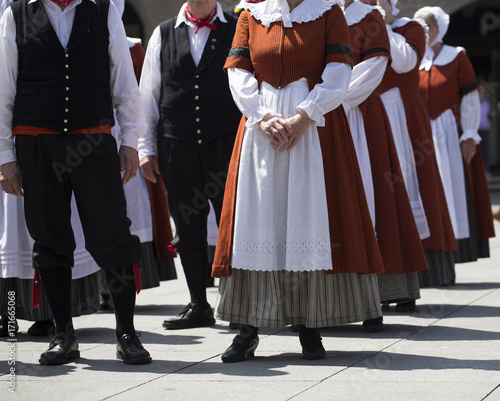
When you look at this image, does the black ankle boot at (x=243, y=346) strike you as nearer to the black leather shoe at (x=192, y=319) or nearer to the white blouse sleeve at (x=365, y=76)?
the black leather shoe at (x=192, y=319)

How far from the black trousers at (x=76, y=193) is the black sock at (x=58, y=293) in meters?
0.06

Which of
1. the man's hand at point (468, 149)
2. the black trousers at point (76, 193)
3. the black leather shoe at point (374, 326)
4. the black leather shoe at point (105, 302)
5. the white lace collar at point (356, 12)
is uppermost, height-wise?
the white lace collar at point (356, 12)

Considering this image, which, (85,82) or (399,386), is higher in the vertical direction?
(85,82)

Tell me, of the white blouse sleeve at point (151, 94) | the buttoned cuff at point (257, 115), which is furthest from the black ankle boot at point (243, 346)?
the white blouse sleeve at point (151, 94)

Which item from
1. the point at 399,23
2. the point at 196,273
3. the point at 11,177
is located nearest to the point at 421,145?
the point at 399,23

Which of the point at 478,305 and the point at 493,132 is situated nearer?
the point at 478,305

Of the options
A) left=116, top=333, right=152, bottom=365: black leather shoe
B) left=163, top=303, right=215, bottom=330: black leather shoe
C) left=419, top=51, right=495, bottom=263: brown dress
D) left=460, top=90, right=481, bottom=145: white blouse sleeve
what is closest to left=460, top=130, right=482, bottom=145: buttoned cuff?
left=460, top=90, right=481, bottom=145: white blouse sleeve

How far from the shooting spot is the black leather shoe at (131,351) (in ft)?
13.9

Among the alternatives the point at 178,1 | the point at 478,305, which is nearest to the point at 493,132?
the point at 178,1

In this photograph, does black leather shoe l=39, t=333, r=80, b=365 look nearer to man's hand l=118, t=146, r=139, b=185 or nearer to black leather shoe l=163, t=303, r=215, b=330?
man's hand l=118, t=146, r=139, b=185

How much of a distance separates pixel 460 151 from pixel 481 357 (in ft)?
11.0

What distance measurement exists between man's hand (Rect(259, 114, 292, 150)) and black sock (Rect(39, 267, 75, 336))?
1.15 m

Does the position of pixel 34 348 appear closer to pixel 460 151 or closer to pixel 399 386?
pixel 399 386

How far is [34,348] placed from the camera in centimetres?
477
